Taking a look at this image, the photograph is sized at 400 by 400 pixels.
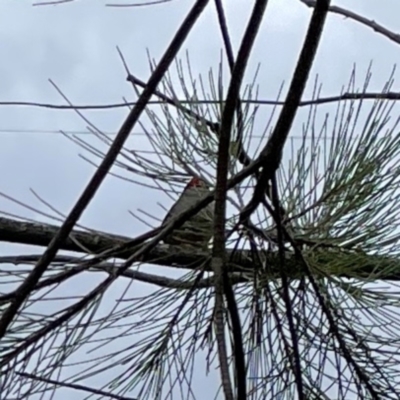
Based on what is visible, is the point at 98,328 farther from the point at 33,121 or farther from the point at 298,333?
the point at 33,121

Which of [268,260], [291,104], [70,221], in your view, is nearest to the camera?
[70,221]

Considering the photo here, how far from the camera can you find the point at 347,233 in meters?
0.65

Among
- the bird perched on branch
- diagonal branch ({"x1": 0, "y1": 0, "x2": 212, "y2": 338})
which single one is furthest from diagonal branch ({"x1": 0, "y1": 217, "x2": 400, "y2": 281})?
diagonal branch ({"x1": 0, "y1": 0, "x2": 212, "y2": 338})

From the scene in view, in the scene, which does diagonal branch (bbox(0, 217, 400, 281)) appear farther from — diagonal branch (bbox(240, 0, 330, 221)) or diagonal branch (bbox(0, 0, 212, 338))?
diagonal branch (bbox(0, 0, 212, 338))

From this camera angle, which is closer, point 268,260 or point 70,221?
point 70,221

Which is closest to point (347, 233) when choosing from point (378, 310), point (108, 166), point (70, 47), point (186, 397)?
point (378, 310)

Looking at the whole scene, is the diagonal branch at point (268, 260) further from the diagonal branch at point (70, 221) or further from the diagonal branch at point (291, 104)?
the diagonal branch at point (70, 221)

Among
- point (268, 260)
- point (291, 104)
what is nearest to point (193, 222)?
point (268, 260)

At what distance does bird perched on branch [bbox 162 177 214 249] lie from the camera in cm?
63

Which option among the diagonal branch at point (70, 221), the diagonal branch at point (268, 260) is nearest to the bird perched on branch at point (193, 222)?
the diagonal branch at point (268, 260)

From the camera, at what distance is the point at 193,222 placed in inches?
25.3

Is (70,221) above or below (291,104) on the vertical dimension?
below

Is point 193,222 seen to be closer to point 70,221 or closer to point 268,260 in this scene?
point 268,260

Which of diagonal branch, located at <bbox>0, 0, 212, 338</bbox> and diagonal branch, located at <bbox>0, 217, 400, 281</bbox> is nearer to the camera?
diagonal branch, located at <bbox>0, 0, 212, 338</bbox>
